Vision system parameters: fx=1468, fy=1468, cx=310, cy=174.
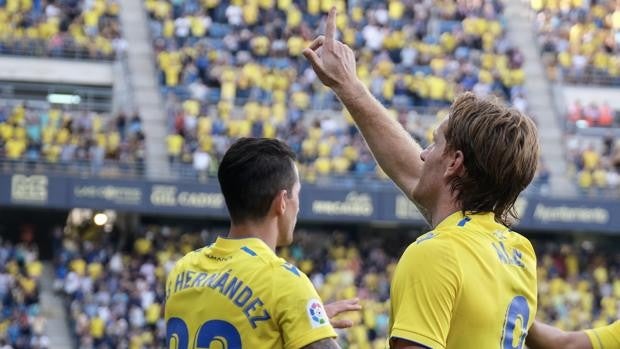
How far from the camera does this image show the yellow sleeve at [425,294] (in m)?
3.75

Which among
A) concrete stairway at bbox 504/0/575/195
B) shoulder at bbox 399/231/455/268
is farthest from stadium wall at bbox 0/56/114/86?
shoulder at bbox 399/231/455/268

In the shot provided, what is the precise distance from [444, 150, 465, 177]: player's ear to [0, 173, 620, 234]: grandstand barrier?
22744 millimetres

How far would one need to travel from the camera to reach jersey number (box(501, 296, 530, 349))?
13.1 feet

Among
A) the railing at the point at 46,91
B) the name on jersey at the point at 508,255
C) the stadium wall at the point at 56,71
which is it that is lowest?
the railing at the point at 46,91

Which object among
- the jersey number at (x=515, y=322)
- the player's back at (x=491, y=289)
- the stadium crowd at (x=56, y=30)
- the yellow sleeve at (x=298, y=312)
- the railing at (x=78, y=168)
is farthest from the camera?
the stadium crowd at (x=56, y=30)

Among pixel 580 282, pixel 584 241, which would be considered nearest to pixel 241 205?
pixel 580 282

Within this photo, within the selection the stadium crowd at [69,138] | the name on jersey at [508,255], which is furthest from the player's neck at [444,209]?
the stadium crowd at [69,138]

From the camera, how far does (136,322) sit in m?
24.1

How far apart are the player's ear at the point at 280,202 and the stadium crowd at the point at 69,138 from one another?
22.7 m

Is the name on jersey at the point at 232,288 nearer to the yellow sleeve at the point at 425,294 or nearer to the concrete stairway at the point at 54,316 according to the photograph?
the yellow sleeve at the point at 425,294

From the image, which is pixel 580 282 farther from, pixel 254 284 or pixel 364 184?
pixel 254 284

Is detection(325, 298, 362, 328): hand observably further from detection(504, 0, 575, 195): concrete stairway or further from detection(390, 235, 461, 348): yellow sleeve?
detection(504, 0, 575, 195): concrete stairway

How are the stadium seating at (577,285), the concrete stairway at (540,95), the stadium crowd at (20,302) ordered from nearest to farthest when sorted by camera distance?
the stadium crowd at (20,302) < the stadium seating at (577,285) < the concrete stairway at (540,95)

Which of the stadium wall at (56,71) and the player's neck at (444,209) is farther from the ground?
the player's neck at (444,209)
